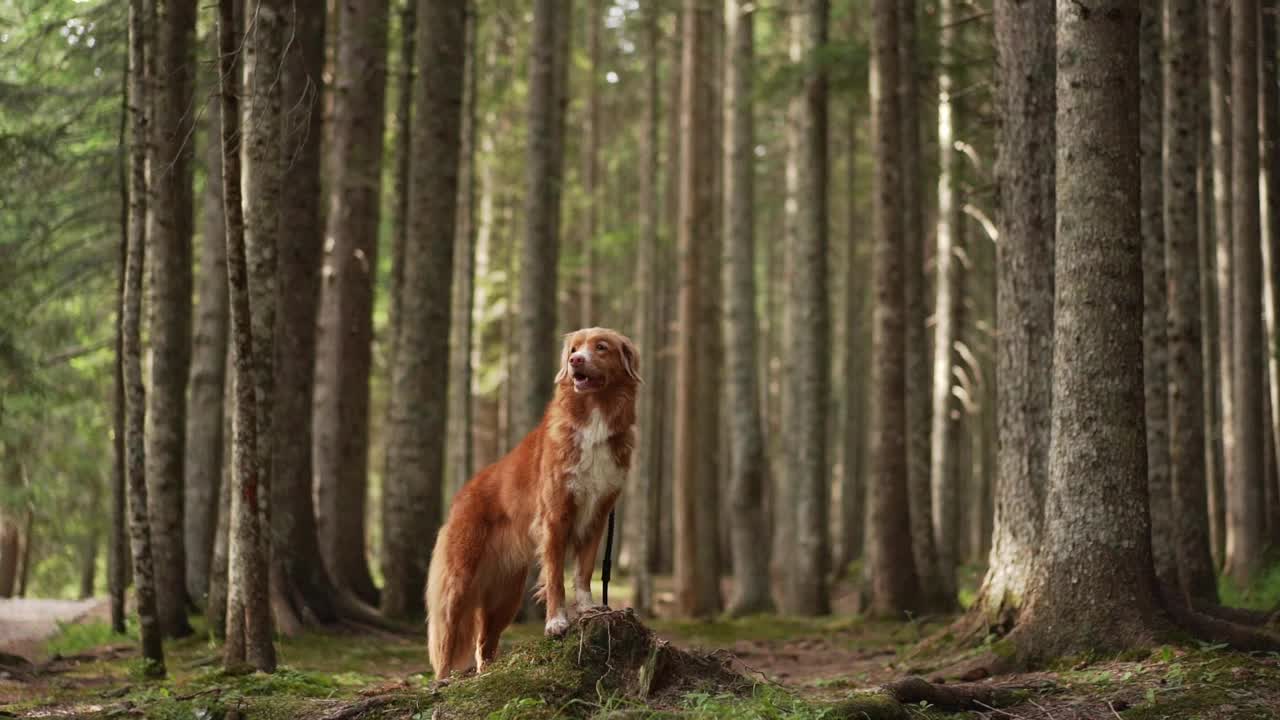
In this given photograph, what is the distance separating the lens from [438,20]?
14.7 meters

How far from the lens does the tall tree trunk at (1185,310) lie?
40.4ft

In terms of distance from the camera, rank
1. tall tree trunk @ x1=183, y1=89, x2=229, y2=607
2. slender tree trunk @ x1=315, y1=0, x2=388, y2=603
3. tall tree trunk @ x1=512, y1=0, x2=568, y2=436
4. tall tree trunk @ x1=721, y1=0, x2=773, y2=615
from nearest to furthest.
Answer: tall tree trunk @ x1=183, y1=89, x2=229, y2=607
slender tree trunk @ x1=315, y1=0, x2=388, y2=603
tall tree trunk @ x1=512, y1=0, x2=568, y2=436
tall tree trunk @ x1=721, y1=0, x2=773, y2=615

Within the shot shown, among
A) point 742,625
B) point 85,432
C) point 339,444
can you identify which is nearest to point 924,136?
point 742,625

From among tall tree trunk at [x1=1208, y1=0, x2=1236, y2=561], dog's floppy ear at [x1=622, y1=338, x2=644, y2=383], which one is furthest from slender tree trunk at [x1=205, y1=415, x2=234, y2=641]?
tall tree trunk at [x1=1208, y1=0, x2=1236, y2=561]

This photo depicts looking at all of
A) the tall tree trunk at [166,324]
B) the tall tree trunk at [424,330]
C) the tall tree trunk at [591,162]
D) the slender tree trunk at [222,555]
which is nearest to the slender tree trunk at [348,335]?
the tall tree trunk at [424,330]

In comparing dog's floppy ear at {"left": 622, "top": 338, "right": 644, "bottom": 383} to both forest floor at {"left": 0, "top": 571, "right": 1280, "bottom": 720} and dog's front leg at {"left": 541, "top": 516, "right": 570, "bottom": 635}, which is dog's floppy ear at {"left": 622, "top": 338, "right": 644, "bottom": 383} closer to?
dog's front leg at {"left": 541, "top": 516, "right": 570, "bottom": 635}

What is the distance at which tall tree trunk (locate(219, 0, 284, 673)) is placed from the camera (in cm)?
814

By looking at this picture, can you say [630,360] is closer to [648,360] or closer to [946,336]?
[946,336]

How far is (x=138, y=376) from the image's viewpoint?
9352 millimetres

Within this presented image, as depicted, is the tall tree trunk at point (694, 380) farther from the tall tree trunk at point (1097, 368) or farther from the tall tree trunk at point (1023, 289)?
the tall tree trunk at point (1097, 368)

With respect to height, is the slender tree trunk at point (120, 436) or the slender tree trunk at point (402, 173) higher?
Answer: the slender tree trunk at point (402, 173)

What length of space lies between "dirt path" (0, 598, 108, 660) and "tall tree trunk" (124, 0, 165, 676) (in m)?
2.77

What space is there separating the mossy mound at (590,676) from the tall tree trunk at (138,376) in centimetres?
354

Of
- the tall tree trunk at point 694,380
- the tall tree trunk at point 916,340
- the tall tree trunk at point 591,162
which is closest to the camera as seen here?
the tall tree trunk at point 916,340
